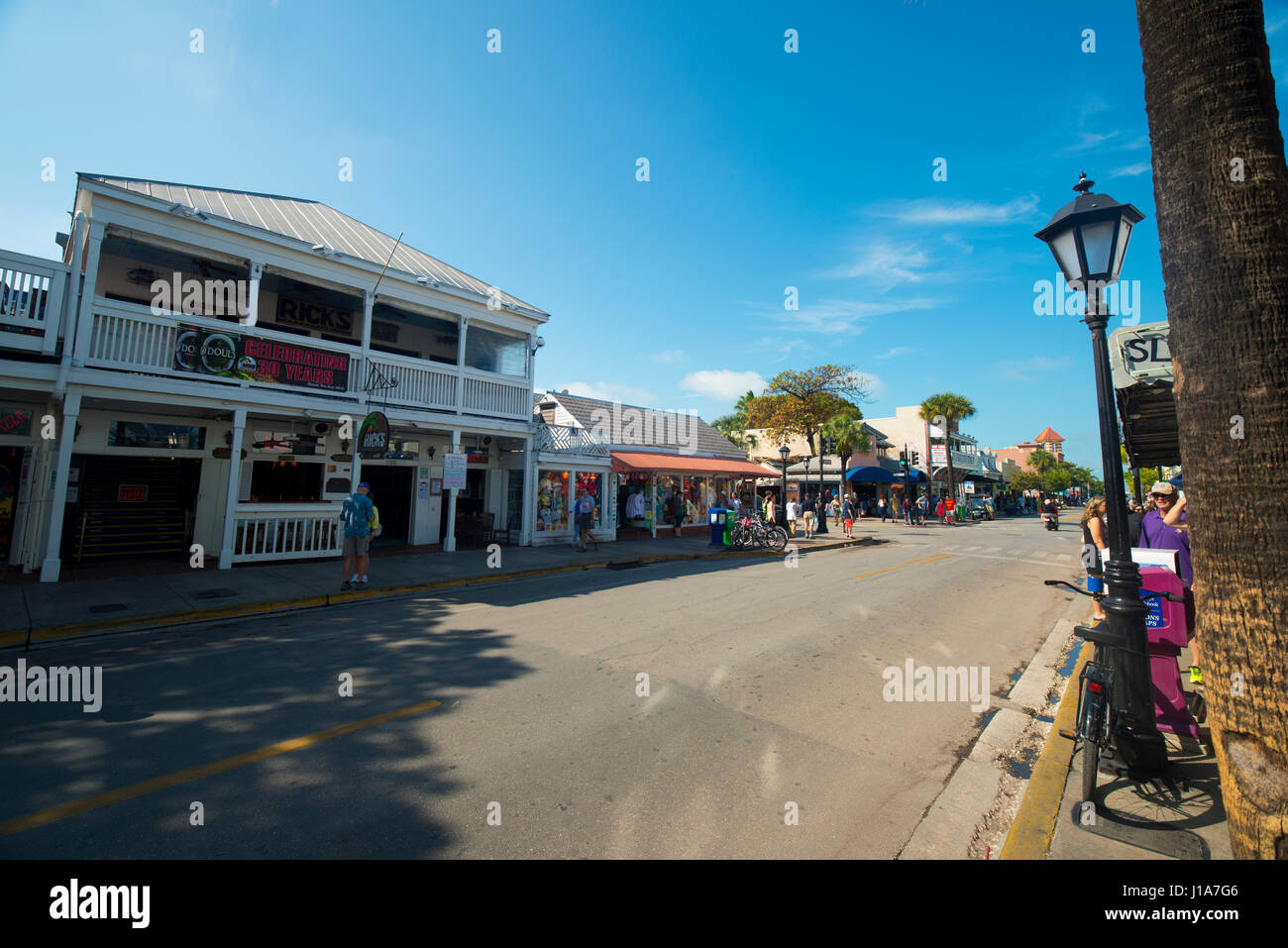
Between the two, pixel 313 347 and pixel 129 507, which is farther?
pixel 313 347

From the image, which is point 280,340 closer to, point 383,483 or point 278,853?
point 383,483

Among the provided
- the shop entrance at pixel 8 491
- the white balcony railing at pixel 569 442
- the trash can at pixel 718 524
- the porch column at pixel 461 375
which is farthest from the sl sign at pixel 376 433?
the trash can at pixel 718 524

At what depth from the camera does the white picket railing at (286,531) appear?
1109 centimetres

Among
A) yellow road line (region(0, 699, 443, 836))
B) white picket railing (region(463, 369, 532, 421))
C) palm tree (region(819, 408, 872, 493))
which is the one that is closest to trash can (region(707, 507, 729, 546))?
white picket railing (region(463, 369, 532, 421))

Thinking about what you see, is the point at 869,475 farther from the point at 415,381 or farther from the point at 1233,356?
the point at 1233,356

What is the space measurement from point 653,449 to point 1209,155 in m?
19.9

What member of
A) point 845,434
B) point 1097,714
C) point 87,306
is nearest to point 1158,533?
point 1097,714

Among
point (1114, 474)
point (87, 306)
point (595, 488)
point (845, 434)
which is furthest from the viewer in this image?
point (845, 434)

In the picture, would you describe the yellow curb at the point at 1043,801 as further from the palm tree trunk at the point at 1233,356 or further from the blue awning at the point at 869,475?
the blue awning at the point at 869,475

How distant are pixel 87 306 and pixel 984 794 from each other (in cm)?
1405

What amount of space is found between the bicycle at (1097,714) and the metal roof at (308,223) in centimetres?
1375

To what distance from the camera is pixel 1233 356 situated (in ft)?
6.45

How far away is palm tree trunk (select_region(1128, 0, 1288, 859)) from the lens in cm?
178
